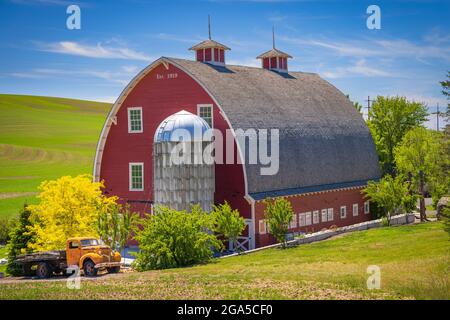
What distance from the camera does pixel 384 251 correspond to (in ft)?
95.7

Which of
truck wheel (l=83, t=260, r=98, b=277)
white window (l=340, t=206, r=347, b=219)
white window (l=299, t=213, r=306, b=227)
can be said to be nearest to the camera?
truck wheel (l=83, t=260, r=98, b=277)

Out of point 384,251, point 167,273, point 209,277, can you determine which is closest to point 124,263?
point 167,273

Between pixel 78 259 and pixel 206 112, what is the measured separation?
12057 millimetres

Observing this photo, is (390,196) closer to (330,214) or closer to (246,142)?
(330,214)

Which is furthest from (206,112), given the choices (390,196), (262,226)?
(390,196)

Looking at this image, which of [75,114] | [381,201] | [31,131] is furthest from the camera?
[75,114]

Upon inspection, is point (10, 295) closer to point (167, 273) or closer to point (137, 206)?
point (167, 273)

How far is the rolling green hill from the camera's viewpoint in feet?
238

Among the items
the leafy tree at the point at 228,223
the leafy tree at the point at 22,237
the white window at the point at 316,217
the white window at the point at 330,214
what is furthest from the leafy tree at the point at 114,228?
the white window at the point at 330,214

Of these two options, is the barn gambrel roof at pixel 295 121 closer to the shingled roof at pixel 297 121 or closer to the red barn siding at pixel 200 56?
the shingled roof at pixel 297 121

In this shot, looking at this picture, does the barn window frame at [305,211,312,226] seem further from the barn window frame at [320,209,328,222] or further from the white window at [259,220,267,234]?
the white window at [259,220,267,234]

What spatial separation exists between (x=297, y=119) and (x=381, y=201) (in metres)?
7.78

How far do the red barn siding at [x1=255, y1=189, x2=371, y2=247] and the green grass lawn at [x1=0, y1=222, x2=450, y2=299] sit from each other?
333cm

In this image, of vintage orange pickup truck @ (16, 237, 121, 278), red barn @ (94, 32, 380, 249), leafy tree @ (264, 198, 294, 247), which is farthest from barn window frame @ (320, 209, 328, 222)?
vintage orange pickup truck @ (16, 237, 121, 278)
